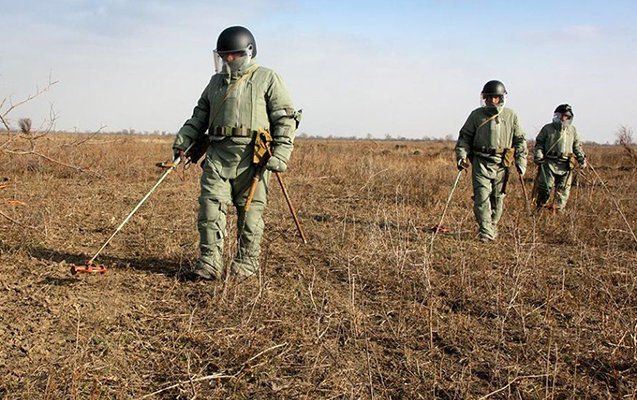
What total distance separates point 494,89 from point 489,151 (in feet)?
2.74

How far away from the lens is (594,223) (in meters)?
8.11

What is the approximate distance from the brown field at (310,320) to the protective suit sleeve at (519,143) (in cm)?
110

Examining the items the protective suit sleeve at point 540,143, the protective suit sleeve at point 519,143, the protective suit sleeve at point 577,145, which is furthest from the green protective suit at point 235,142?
the protective suit sleeve at point 577,145

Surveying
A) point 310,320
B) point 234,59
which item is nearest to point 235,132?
point 234,59

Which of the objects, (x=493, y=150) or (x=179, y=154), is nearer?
(x=179, y=154)

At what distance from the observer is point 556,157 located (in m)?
9.62

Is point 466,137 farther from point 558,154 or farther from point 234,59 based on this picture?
point 234,59

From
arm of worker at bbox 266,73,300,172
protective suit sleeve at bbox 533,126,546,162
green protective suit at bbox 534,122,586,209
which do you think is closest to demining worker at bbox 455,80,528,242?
protective suit sleeve at bbox 533,126,546,162

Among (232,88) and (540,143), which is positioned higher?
(232,88)

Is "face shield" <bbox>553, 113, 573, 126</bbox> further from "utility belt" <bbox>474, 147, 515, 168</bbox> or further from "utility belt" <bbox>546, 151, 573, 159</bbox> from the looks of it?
"utility belt" <bbox>474, 147, 515, 168</bbox>

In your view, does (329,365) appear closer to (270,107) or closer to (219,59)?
(270,107)

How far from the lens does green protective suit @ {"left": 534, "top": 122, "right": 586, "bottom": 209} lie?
9555mm

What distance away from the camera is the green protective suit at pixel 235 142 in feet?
15.2

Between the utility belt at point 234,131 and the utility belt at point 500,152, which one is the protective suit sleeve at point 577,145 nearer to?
the utility belt at point 500,152
